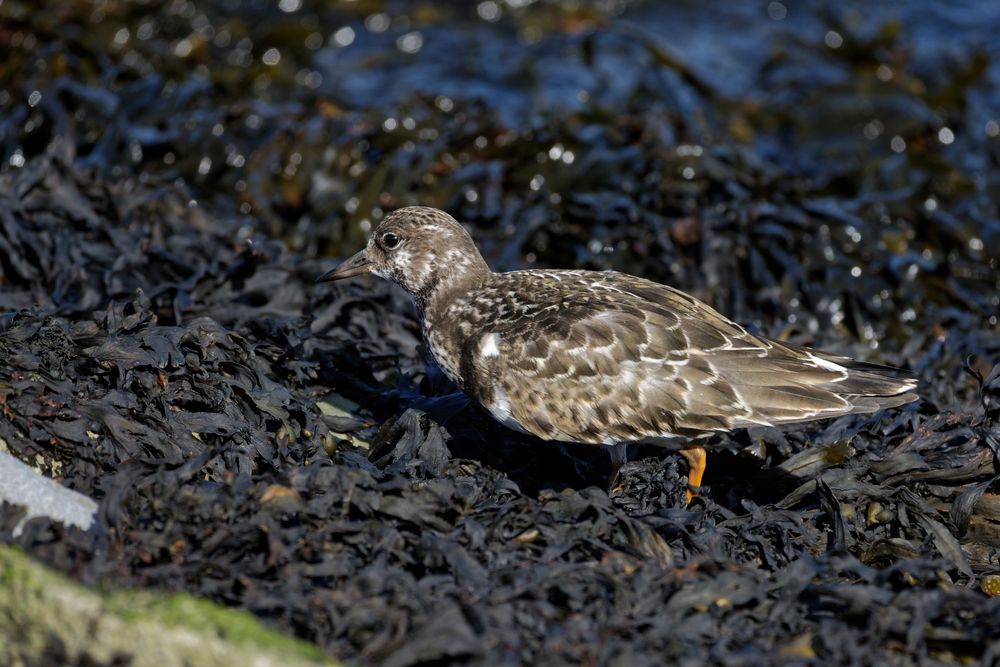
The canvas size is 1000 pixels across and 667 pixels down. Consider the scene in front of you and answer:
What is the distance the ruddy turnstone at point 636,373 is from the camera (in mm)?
3561

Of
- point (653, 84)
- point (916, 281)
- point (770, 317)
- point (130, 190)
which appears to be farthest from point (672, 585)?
point (653, 84)

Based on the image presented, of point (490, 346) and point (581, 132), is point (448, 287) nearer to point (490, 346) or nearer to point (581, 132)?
point (490, 346)

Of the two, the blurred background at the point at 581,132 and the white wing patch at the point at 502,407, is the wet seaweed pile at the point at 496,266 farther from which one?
the white wing patch at the point at 502,407

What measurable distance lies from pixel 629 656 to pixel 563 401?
1142mm

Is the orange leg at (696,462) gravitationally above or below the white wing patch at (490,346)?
below

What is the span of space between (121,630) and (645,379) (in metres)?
1.80

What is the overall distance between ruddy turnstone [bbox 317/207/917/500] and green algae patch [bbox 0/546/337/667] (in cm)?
131

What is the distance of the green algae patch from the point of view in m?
2.45

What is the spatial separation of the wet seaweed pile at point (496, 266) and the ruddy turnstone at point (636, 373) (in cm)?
23

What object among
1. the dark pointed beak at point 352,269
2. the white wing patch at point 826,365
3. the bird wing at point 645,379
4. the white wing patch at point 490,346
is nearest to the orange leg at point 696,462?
the bird wing at point 645,379

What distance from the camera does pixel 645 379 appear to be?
3584 mm

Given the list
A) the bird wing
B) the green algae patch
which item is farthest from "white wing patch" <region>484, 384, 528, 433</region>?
the green algae patch

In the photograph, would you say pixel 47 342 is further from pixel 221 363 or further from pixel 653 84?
pixel 653 84

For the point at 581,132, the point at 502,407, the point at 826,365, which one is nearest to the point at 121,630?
the point at 502,407
